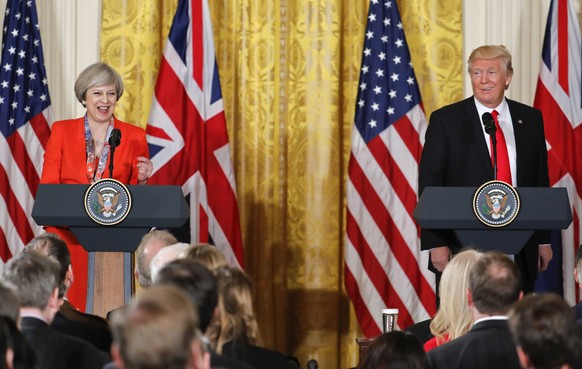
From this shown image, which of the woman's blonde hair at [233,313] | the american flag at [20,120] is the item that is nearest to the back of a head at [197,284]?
the woman's blonde hair at [233,313]

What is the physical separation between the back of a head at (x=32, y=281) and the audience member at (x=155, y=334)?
4.20ft

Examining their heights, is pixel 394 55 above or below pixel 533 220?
above

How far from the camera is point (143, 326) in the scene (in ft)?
8.10

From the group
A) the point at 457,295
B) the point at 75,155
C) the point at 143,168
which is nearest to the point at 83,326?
the point at 457,295

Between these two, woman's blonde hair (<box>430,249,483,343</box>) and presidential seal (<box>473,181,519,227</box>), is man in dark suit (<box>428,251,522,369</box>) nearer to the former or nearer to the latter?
woman's blonde hair (<box>430,249,483,343</box>)

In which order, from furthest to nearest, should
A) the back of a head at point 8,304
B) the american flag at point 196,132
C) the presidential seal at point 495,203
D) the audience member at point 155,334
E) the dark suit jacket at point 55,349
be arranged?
the american flag at point 196,132
the presidential seal at point 495,203
the dark suit jacket at point 55,349
the back of a head at point 8,304
the audience member at point 155,334

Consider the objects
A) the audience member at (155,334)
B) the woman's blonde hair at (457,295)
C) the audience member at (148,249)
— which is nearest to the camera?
the audience member at (155,334)

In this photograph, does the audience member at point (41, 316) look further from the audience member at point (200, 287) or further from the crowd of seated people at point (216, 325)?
the audience member at point (200, 287)

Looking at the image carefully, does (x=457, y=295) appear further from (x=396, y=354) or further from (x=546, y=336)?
(x=546, y=336)

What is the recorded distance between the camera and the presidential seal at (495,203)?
5.70m

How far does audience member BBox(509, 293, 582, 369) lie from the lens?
301 centimetres

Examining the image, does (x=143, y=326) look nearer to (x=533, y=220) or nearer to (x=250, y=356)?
(x=250, y=356)

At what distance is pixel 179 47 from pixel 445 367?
16.0 ft

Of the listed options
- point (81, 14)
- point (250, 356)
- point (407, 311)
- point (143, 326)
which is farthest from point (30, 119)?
point (143, 326)
